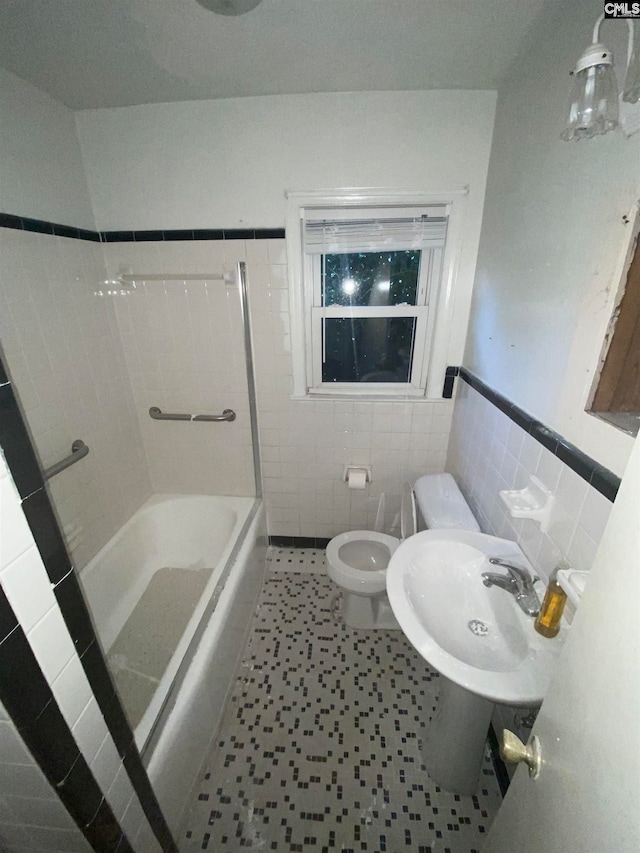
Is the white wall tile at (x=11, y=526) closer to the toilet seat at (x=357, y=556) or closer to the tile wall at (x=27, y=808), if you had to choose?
the tile wall at (x=27, y=808)

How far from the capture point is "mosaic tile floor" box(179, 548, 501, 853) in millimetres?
1031

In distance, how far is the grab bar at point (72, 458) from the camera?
4.42ft

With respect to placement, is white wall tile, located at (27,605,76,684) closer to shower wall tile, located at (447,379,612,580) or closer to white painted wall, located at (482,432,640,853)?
white painted wall, located at (482,432,640,853)

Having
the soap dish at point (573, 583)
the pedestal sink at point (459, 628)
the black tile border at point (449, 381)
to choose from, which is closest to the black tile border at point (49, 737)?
the pedestal sink at point (459, 628)

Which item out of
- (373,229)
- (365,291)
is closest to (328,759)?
(365,291)

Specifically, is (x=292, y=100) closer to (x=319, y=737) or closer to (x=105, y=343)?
(x=105, y=343)

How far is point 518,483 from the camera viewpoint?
3.48 feet

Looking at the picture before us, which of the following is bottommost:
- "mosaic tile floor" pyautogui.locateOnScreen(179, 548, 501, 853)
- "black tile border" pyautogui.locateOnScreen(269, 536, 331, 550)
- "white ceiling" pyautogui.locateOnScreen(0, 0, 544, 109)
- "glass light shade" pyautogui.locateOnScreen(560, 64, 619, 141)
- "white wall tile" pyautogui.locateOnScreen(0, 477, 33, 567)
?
"mosaic tile floor" pyautogui.locateOnScreen(179, 548, 501, 853)

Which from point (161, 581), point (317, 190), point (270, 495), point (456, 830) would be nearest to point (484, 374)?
point (317, 190)

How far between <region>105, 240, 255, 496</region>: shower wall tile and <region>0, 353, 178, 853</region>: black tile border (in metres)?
1.35

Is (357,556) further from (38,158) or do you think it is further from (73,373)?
(38,158)

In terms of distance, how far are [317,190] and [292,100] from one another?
339mm

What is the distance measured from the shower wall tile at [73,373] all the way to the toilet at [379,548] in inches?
46.8

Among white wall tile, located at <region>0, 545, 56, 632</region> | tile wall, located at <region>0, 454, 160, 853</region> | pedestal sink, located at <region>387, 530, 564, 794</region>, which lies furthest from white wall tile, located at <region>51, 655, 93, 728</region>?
pedestal sink, located at <region>387, 530, 564, 794</region>
